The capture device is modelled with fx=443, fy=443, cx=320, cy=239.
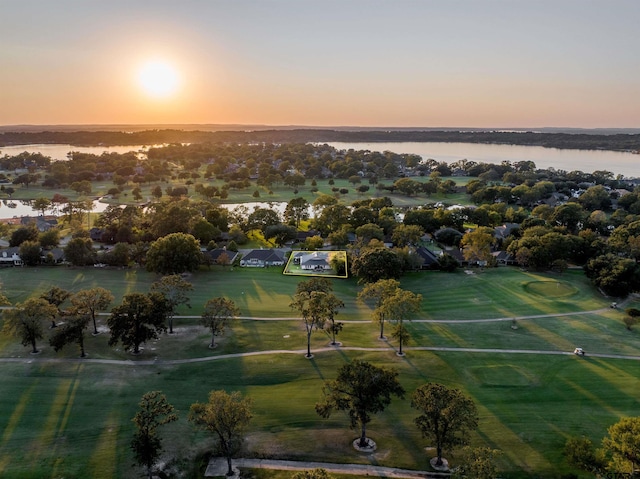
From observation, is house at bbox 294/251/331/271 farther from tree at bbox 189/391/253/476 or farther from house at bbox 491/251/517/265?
tree at bbox 189/391/253/476

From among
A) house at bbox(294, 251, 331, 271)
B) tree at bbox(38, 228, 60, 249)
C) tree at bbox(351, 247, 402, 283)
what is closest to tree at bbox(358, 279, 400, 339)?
tree at bbox(351, 247, 402, 283)

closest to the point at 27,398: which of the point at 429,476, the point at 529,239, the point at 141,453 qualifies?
the point at 141,453

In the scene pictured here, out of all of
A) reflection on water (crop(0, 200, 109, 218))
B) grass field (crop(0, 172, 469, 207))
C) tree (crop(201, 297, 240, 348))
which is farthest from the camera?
grass field (crop(0, 172, 469, 207))

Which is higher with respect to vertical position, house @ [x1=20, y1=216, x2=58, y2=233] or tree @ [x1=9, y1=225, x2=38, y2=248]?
tree @ [x1=9, y1=225, x2=38, y2=248]

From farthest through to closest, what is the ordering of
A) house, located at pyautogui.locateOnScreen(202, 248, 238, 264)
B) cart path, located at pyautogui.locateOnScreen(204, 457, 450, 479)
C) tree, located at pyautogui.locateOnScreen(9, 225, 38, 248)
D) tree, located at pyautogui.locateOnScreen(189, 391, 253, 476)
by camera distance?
tree, located at pyautogui.locateOnScreen(9, 225, 38, 248)
house, located at pyautogui.locateOnScreen(202, 248, 238, 264)
cart path, located at pyautogui.locateOnScreen(204, 457, 450, 479)
tree, located at pyautogui.locateOnScreen(189, 391, 253, 476)

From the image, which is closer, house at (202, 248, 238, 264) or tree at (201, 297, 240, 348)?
tree at (201, 297, 240, 348)

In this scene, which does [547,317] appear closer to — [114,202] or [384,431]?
[384,431]

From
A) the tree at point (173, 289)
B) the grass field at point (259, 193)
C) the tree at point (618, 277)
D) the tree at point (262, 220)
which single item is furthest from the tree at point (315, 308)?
the grass field at point (259, 193)
